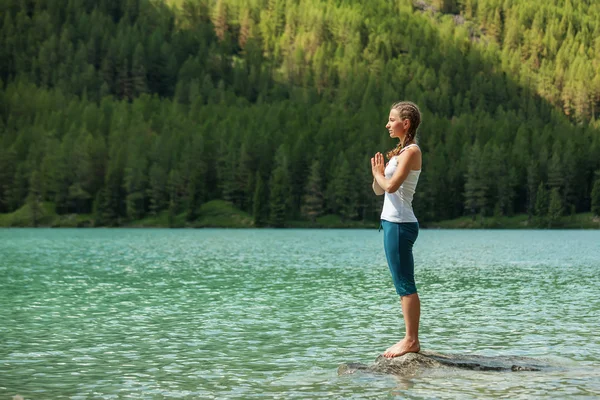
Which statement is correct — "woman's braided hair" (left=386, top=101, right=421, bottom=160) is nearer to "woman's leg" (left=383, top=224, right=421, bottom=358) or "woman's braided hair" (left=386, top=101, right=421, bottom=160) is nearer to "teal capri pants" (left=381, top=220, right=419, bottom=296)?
"teal capri pants" (left=381, top=220, right=419, bottom=296)

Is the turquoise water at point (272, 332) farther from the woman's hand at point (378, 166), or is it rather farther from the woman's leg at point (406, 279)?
the woman's hand at point (378, 166)

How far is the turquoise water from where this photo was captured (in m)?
17.7

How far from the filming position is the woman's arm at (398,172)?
671 inches

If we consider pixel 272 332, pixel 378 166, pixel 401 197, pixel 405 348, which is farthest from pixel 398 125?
pixel 272 332

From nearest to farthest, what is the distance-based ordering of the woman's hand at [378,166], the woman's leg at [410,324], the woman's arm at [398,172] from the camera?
the woman's arm at [398,172]
the woman's hand at [378,166]
the woman's leg at [410,324]

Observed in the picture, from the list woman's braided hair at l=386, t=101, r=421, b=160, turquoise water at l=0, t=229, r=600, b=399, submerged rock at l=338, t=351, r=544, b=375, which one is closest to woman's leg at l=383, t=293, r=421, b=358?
submerged rock at l=338, t=351, r=544, b=375

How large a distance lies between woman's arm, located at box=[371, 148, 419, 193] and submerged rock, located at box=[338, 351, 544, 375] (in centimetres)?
386

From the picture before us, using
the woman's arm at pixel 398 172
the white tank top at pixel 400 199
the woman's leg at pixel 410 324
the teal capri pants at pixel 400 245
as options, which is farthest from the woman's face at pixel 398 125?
the woman's leg at pixel 410 324

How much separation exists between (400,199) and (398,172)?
579mm

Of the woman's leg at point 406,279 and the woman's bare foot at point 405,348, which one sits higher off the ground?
the woman's leg at point 406,279

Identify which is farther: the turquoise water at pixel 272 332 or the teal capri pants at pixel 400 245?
the turquoise water at pixel 272 332

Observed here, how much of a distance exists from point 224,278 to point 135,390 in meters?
33.4

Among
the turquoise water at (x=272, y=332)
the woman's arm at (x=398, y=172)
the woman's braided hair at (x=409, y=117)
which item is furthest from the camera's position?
the woman's braided hair at (x=409, y=117)

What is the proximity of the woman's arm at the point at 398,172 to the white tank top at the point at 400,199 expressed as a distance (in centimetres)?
16
